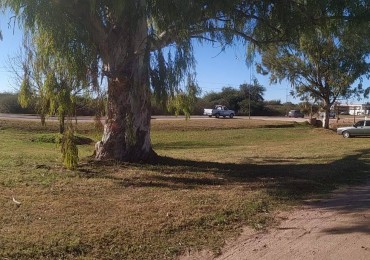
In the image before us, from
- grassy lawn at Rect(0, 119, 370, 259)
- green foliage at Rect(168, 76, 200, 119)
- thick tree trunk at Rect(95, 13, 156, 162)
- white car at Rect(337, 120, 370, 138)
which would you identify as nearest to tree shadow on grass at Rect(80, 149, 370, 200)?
grassy lawn at Rect(0, 119, 370, 259)

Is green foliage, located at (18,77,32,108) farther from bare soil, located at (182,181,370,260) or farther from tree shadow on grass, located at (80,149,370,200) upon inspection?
bare soil, located at (182,181,370,260)

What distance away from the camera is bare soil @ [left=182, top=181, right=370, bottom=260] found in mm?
5742

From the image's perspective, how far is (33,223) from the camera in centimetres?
676

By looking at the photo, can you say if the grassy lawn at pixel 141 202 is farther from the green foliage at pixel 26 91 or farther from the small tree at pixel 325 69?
the small tree at pixel 325 69

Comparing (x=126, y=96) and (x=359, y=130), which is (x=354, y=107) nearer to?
(x=359, y=130)

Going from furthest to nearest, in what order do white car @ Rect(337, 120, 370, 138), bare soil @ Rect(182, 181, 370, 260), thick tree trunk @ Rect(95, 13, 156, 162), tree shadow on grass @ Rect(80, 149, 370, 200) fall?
white car @ Rect(337, 120, 370, 138) < thick tree trunk @ Rect(95, 13, 156, 162) < tree shadow on grass @ Rect(80, 149, 370, 200) < bare soil @ Rect(182, 181, 370, 260)

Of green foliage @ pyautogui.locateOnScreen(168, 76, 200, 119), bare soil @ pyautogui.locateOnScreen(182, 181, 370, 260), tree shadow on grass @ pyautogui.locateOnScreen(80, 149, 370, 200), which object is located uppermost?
green foliage @ pyautogui.locateOnScreen(168, 76, 200, 119)

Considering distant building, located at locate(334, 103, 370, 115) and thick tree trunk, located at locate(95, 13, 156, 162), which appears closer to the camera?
thick tree trunk, located at locate(95, 13, 156, 162)

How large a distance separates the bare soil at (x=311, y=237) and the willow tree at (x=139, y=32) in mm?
4976

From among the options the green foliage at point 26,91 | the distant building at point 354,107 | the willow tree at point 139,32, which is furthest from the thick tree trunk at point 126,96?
the distant building at point 354,107

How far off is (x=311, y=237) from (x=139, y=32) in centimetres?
744

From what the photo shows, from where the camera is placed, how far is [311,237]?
648 cm

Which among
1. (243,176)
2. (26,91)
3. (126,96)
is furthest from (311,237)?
(26,91)

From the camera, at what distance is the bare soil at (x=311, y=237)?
18.8ft
